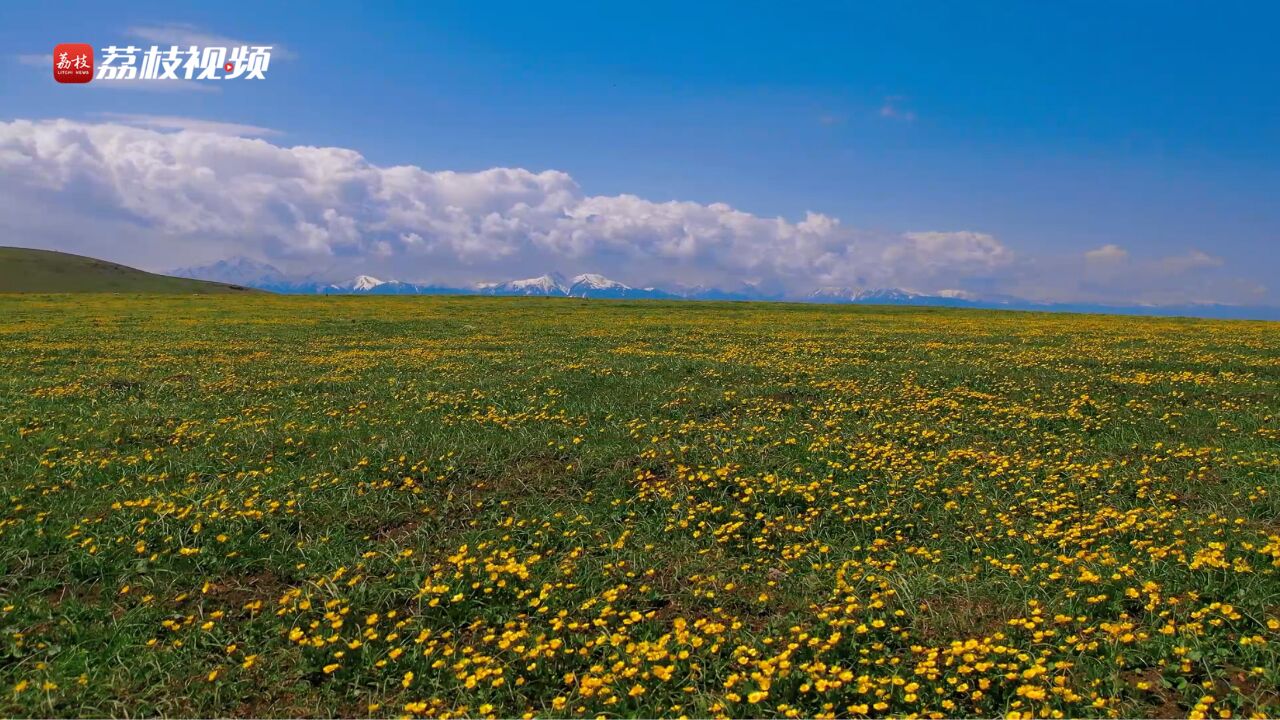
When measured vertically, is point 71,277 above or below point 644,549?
above

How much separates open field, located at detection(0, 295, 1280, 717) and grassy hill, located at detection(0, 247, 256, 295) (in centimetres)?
16697

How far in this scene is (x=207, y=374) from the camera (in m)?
18.6

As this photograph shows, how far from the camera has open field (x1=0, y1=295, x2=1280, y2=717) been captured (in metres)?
5.28

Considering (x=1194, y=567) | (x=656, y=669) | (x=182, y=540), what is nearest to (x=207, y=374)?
(x=182, y=540)

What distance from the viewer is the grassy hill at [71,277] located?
15899 centimetres

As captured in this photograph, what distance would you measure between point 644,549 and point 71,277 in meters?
214

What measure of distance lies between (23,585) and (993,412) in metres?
14.1

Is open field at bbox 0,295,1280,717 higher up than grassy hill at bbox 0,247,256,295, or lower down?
lower down

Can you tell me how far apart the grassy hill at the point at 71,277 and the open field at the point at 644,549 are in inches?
6573

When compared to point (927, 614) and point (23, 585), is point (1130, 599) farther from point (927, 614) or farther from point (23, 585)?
point (23, 585)

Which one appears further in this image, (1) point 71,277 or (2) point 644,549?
(1) point 71,277

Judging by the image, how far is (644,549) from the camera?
755 centimetres

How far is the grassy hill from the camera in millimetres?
158987

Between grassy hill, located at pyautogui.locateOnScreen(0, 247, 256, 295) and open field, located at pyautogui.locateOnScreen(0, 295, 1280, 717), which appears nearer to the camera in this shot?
open field, located at pyautogui.locateOnScreen(0, 295, 1280, 717)
